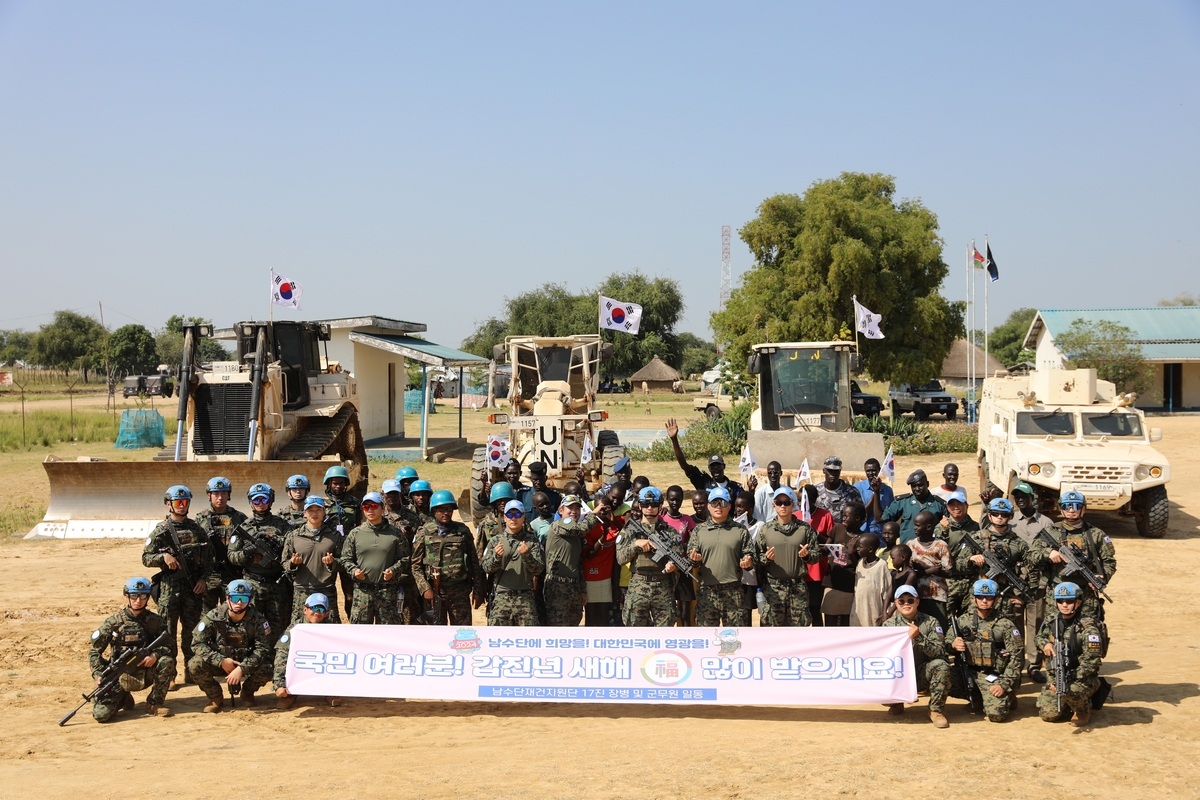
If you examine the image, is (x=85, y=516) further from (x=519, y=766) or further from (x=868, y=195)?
(x=868, y=195)

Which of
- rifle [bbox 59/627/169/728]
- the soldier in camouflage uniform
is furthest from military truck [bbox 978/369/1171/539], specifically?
rifle [bbox 59/627/169/728]

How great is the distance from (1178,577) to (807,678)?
6804 millimetres

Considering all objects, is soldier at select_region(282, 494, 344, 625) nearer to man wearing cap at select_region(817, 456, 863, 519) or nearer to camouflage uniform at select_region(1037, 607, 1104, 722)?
man wearing cap at select_region(817, 456, 863, 519)

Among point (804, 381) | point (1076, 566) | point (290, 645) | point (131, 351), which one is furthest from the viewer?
point (131, 351)

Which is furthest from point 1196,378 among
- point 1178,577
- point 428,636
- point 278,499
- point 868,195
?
point 428,636

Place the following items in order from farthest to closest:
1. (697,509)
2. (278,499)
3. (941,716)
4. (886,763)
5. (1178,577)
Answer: (278,499) → (1178,577) → (697,509) → (941,716) → (886,763)

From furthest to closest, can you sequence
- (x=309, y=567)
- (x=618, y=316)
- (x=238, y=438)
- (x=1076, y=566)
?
(x=618, y=316), (x=238, y=438), (x=309, y=567), (x=1076, y=566)

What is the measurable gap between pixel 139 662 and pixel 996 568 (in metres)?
5.94

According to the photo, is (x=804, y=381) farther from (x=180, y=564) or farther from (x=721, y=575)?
(x=180, y=564)

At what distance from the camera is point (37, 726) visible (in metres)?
6.54

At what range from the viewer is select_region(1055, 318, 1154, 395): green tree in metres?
33.5

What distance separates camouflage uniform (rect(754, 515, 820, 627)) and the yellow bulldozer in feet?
22.9

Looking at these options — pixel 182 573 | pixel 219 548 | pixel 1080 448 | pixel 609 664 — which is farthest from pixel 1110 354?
pixel 182 573

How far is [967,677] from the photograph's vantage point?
260 inches
